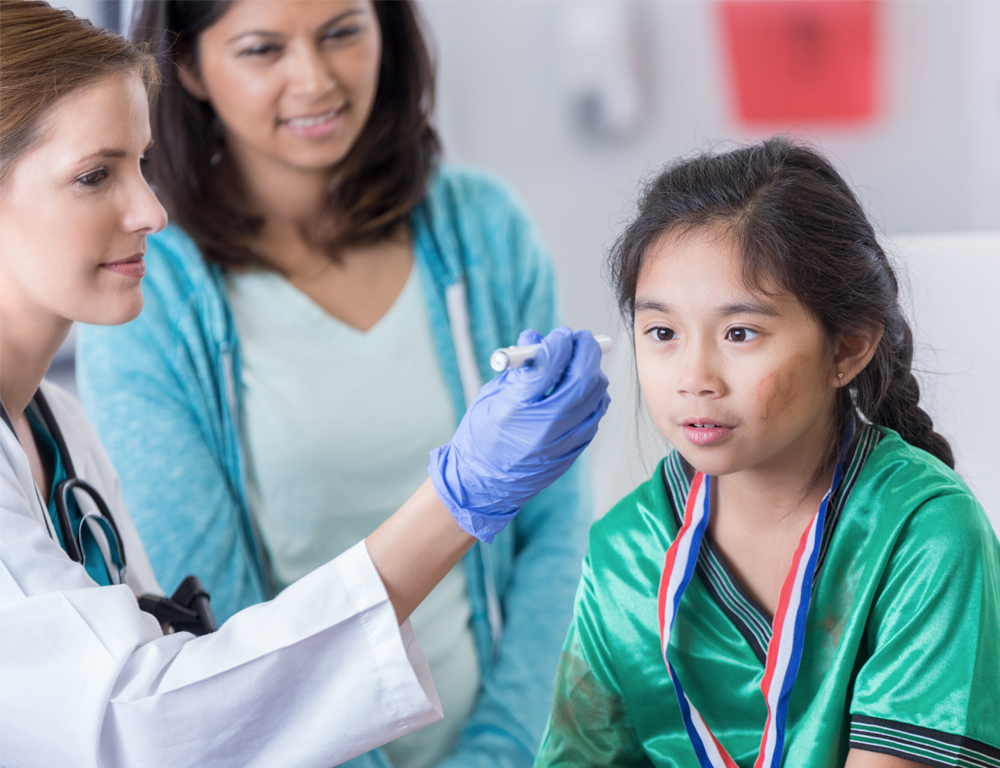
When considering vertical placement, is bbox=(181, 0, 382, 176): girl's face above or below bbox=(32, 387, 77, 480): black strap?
above

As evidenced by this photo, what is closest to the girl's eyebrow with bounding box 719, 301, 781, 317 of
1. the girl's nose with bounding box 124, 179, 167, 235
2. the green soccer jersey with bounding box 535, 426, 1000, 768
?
the green soccer jersey with bounding box 535, 426, 1000, 768

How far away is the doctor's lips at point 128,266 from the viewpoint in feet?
3.24

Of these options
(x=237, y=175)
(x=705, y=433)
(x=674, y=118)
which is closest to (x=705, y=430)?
(x=705, y=433)

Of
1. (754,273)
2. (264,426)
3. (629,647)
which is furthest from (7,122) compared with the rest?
(629,647)

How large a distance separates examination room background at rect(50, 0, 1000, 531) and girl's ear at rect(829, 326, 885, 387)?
138cm

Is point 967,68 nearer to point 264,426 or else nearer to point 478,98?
point 478,98

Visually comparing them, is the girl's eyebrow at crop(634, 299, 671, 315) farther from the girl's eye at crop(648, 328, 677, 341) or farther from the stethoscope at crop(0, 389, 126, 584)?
the stethoscope at crop(0, 389, 126, 584)

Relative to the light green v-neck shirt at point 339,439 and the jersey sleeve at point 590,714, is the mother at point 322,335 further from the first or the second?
the jersey sleeve at point 590,714

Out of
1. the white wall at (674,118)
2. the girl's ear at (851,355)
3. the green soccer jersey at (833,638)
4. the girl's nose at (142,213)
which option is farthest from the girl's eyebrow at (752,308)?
the white wall at (674,118)

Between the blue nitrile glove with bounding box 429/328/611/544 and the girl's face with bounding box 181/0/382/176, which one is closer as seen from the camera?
the blue nitrile glove with bounding box 429/328/611/544

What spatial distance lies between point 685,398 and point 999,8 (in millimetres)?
2127

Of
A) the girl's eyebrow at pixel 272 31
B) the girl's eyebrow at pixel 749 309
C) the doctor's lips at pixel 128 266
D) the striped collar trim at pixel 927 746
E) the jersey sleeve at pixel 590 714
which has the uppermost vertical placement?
the girl's eyebrow at pixel 272 31

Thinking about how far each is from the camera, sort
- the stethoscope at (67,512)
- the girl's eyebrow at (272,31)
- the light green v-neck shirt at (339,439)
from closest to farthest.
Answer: the stethoscope at (67,512), the girl's eyebrow at (272,31), the light green v-neck shirt at (339,439)

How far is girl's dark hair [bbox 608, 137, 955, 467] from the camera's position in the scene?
3.02 feet
